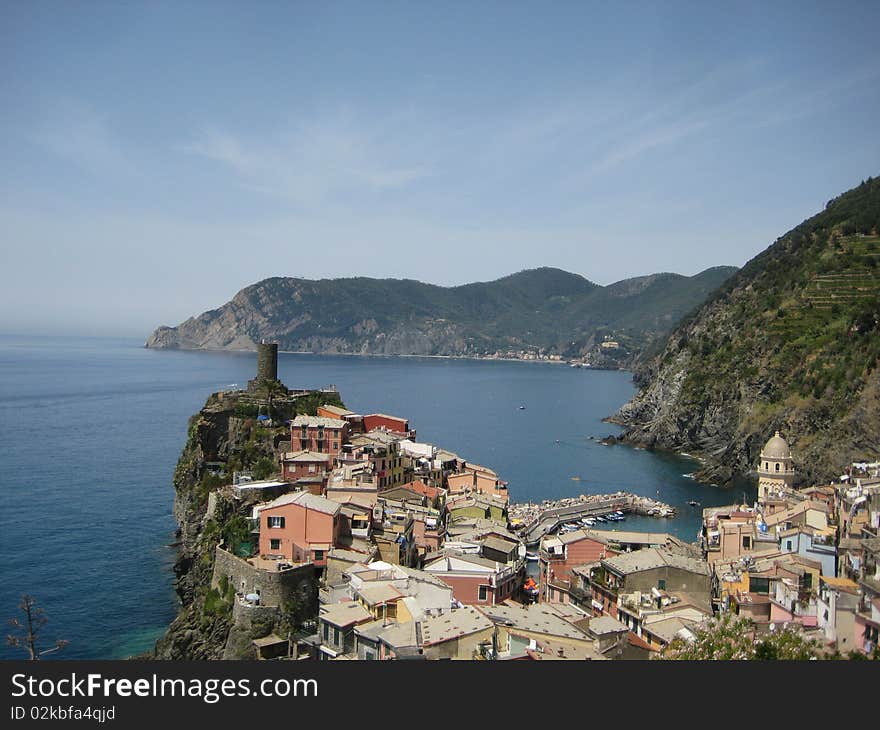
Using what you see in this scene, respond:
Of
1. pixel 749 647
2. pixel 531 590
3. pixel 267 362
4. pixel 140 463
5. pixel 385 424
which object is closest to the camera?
pixel 749 647

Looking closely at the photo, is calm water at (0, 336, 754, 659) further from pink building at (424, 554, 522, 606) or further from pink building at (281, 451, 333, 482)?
pink building at (424, 554, 522, 606)

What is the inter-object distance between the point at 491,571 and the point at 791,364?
1706 inches

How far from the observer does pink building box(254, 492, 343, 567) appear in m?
19.9

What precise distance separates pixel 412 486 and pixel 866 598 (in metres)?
17.5

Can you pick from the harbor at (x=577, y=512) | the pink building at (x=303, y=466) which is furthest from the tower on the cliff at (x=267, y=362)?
the harbor at (x=577, y=512)

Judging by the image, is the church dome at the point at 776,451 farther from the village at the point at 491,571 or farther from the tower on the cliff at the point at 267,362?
the tower on the cliff at the point at 267,362

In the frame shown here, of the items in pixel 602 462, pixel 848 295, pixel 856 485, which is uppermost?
pixel 848 295

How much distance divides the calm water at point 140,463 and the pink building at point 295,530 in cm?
520

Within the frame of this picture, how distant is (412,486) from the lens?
28.5 metres

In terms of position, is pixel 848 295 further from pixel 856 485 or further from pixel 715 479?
pixel 856 485

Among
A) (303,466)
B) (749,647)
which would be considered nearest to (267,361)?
(303,466)

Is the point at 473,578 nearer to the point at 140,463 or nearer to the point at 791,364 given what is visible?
the point at 140,463

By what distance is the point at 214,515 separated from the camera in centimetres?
2448

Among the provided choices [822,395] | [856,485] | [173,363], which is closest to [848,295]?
[822,395]
